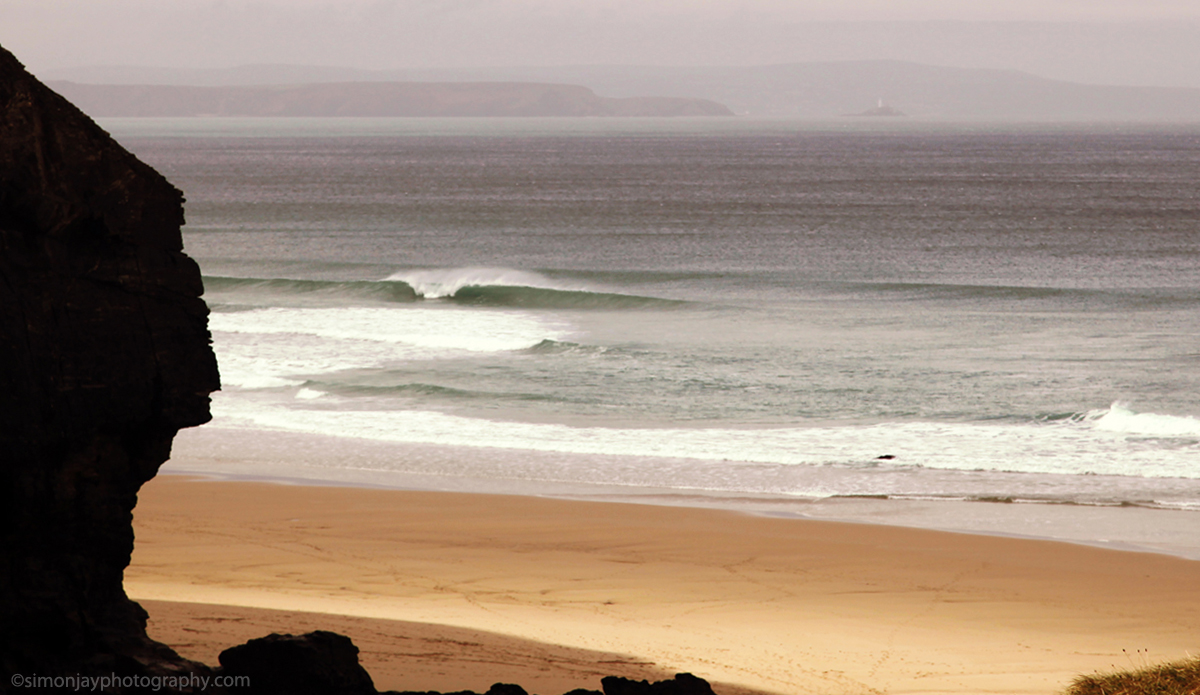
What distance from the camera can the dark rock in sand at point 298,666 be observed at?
5.92 metres

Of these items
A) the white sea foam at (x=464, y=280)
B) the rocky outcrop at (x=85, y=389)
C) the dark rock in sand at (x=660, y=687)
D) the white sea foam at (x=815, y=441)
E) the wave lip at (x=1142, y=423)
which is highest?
the rocky outcrop at (x=85, y=389)

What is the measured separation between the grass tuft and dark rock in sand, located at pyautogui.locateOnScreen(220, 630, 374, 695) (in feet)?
12.6

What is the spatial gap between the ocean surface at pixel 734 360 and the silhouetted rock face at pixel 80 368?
9.03 metres

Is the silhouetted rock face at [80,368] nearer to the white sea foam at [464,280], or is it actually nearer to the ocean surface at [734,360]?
the ocean surface at [734,360]

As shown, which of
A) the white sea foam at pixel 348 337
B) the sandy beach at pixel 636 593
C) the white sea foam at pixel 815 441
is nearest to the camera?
the sandy beach at pixel 636 593

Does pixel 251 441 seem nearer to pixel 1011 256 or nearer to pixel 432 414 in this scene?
pixel 432 414

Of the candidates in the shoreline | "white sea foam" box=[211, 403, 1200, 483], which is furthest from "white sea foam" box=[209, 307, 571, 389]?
the shoreline

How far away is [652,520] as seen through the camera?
1298cm

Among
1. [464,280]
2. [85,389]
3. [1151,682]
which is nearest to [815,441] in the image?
[1151,682]

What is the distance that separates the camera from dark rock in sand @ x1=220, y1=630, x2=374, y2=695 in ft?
19.4

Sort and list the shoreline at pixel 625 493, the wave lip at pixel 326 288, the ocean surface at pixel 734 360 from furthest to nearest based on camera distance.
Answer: the wave lip at pixel 326 288 → the ocean surface at pixel 734 360 → the shoreline at pixel 625 493

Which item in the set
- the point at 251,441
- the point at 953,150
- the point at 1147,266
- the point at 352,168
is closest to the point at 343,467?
the point at 251,441

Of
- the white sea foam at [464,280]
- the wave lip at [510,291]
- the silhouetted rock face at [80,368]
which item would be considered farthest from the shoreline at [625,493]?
the white sea foam at [464,280]

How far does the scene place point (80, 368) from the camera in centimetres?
541
